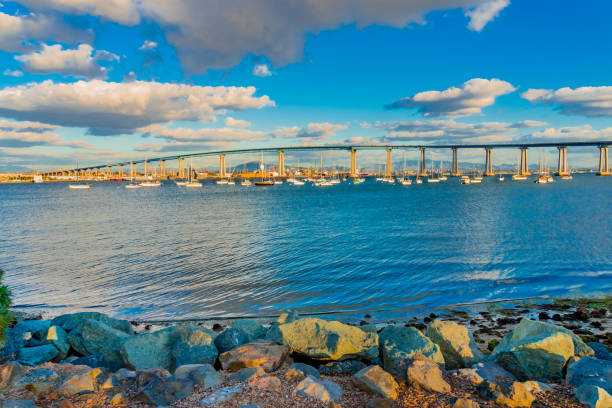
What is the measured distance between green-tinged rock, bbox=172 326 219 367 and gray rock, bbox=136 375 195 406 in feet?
5.13

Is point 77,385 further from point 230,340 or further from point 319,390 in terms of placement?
point 319,390

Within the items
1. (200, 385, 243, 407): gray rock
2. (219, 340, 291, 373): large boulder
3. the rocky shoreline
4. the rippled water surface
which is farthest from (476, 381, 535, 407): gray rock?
the rippled water surface

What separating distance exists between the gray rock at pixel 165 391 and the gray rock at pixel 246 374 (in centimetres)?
68

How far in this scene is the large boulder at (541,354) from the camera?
6.57 meters

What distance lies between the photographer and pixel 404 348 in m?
7.05

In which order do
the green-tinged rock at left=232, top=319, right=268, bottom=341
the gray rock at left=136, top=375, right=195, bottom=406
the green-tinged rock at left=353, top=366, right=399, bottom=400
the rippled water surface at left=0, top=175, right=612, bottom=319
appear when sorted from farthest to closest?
the rippled water surface at left=0, top=175, right=612, bottom=319
the green-tinged rock at left=232, top=319, right=268, bottom=341
the green-tinged rock at left=353, top=366, right=399, bottom=400
the gray rock at left=136, top=375, right=195, bottom=406

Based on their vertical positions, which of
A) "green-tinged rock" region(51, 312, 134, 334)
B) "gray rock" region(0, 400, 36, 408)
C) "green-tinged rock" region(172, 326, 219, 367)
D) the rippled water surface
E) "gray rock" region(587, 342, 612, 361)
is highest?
"gray rock" region(0, 400, 36, 408)

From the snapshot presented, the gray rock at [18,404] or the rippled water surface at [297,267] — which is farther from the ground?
the gray rock at [18,404]

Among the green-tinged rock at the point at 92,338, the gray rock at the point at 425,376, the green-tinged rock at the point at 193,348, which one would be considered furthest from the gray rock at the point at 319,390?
the green-tinged rock at the point at 92,338

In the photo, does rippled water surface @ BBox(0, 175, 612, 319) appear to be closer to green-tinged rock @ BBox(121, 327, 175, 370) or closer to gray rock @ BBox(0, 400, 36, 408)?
green-tinged rock @ BBox(121, 327, 175, 370)

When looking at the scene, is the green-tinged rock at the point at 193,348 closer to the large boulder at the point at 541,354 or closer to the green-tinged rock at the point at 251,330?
the green-tinged rock at the point at 251,330

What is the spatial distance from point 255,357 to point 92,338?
4.27 m

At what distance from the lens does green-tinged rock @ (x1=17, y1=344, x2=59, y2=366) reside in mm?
7306

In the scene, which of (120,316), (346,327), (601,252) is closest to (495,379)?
(346,327)
